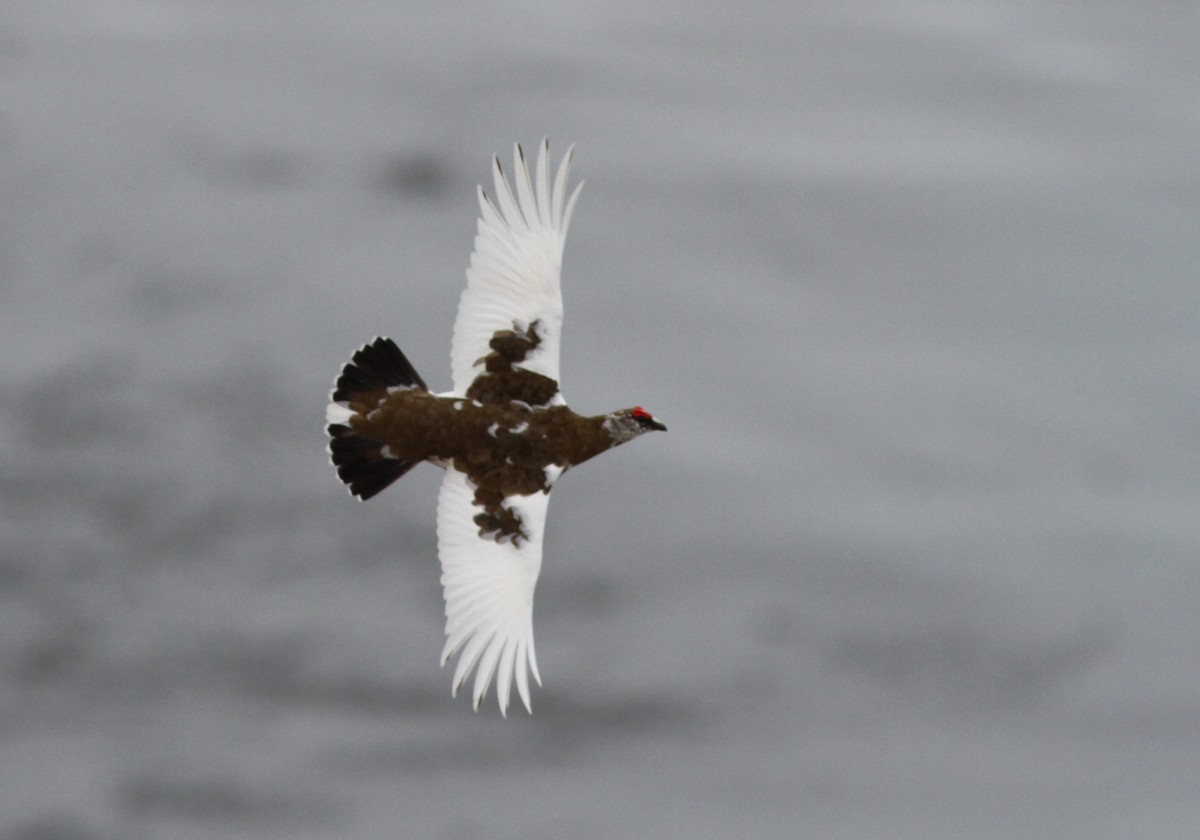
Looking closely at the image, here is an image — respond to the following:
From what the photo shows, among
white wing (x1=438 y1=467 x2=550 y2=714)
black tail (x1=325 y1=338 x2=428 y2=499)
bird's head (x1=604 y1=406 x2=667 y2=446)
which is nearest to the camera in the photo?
white wing (x1=438 y1=467 x2=550 y2=714)

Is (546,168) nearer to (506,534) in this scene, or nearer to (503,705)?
(506,534)

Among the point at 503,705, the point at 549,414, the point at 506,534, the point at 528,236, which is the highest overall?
the point at 528,236

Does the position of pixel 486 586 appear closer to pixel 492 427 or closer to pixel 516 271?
pixel 492 427

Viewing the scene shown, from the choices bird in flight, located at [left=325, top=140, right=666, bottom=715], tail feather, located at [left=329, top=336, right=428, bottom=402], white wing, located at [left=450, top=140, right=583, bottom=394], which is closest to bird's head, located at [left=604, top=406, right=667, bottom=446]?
bird in flight, located at [left=325, top=140, right=666, bottom=715]

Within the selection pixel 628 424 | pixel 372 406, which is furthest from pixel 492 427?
pixel 628 424

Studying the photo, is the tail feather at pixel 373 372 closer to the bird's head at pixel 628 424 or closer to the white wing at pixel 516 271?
the white wing at pixel 516 271

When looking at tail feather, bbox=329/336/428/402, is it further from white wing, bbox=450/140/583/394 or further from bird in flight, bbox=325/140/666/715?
white wing, bbox=450/140/583/394

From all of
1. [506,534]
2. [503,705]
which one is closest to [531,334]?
[506,534]
